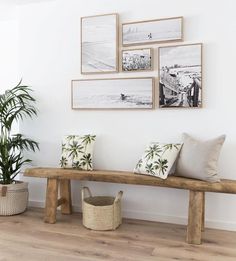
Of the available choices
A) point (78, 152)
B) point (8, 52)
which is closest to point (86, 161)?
point (78, 152)

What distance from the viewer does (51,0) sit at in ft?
11.3

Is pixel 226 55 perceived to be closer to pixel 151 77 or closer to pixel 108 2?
pixel 151 77

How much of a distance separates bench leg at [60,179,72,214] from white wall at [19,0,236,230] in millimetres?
134

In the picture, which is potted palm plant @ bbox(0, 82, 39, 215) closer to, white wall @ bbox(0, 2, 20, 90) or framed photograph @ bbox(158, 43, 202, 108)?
white wall @ bbox(0, 2, 20, 90)

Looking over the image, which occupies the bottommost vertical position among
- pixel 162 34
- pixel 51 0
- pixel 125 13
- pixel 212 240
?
pixel 212 240

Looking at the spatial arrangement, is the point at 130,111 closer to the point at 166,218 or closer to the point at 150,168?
the point at 150,168

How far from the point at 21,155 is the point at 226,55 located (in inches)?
101

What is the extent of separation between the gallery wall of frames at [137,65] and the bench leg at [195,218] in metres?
0.89

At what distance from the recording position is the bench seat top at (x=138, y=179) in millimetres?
2479

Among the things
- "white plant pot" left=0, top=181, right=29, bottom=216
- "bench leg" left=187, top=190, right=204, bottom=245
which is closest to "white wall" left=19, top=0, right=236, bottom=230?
"white plant pot" left=0, top=181, right=29, bottom=216

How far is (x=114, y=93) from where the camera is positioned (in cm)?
319

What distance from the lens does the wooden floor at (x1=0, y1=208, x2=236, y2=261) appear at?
2.28 meters

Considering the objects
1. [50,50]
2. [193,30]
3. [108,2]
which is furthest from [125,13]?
[50,50]

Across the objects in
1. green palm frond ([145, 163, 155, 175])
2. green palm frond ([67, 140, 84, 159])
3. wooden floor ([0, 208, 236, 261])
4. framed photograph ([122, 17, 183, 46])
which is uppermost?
framed photograph ([122, 17, 183, 46])
